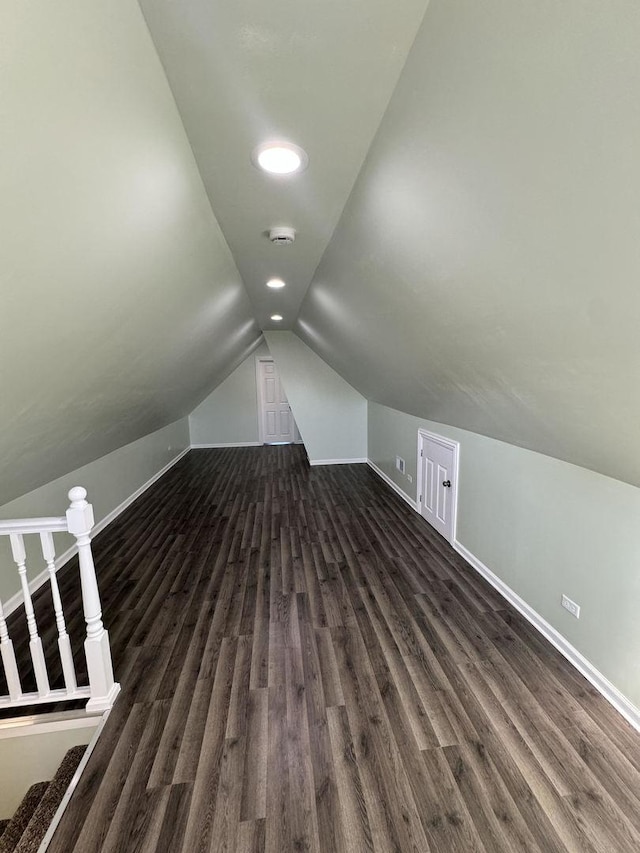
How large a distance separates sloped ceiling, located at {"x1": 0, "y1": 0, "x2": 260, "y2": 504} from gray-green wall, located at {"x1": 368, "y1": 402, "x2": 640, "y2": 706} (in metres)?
2.36

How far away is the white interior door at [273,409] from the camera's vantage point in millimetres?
7809

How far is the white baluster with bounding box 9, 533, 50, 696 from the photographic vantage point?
1639 millimetres

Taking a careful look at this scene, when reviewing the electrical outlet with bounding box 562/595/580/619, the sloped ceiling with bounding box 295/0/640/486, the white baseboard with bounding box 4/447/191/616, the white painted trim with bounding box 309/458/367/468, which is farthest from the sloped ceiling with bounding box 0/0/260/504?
the white painted trim with bounding box 309/458/367/468

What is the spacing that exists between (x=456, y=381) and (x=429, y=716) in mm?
1782

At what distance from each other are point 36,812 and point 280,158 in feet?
8.86

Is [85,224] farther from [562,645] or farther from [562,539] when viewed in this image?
[562,645]

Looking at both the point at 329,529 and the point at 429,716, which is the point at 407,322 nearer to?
the point at 429,716

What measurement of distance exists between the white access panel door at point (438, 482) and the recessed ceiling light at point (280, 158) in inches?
102

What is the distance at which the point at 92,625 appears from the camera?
68.7 inches

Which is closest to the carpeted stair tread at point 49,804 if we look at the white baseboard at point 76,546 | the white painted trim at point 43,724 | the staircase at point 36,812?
the staircase at point 36,812

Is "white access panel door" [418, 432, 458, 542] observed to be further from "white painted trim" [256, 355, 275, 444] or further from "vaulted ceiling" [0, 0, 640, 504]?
"white painted trim" [256, 355, 275, 444]

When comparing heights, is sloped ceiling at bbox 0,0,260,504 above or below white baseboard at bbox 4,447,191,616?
above

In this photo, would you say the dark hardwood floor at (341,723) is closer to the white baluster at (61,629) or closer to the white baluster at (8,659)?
the white baluster at (61,629)

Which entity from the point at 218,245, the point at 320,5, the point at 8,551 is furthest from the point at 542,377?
the point at 8,551
